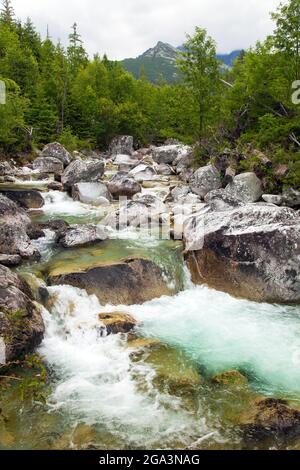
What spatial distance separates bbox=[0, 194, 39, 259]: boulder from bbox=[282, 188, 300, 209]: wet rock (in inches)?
471

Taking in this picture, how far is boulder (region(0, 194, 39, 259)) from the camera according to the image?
14.0m

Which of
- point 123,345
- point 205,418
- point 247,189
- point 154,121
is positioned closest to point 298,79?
point 247,189

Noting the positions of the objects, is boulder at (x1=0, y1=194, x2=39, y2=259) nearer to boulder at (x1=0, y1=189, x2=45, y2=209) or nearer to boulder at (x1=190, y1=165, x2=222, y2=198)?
boulder at (x1=0, y1=189, x2=45, y2=209)

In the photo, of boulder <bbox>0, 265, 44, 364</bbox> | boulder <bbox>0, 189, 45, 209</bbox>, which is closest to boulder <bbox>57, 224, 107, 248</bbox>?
boulder <bbox>0, 265, 44, 364</bbox>

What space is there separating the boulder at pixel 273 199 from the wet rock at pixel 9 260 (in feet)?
40.1

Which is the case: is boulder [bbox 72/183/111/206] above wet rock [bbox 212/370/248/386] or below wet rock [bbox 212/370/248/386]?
above

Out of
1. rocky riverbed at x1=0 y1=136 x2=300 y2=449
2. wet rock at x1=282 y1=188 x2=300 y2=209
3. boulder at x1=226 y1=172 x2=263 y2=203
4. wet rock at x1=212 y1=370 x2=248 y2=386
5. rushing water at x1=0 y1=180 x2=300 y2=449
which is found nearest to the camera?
rushing water at x1=0 y1=180 x2=300 y2=449

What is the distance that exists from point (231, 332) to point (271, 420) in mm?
3731

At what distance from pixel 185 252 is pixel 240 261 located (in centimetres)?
216

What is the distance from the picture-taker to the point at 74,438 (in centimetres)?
702

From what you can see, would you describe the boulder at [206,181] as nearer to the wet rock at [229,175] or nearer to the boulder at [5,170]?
the wet rock at [229,175]

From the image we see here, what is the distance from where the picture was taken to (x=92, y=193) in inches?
897

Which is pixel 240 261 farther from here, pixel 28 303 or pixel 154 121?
pixel 154 121

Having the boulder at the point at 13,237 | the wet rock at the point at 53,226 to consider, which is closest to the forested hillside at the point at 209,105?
the wet rock at the point at 53,226
